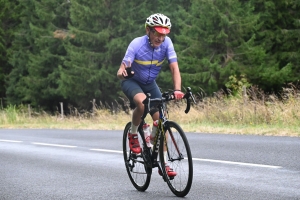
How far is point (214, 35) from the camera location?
40.1m

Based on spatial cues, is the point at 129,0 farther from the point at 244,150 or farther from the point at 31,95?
the point at 244,150

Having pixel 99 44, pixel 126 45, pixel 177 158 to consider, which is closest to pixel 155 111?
pixel 177 158

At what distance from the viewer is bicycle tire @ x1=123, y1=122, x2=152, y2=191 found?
25.7 ft

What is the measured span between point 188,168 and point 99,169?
356 cm

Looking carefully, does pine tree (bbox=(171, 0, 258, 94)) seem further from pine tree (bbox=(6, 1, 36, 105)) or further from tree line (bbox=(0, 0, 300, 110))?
pine tree (bbox=(6, 1, 36, 105))

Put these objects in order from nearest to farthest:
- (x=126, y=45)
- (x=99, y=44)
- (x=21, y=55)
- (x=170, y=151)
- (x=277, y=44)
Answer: (x=170, y=151) < (x=277, y=44) < (x=126, y=45) < (x=99, y=44) < (x=21, y=55)

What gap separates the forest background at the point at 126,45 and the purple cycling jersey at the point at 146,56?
882 inches

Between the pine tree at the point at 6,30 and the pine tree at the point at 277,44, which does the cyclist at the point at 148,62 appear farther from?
the pine tree at the point at 6,30

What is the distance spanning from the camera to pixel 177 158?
711 cm

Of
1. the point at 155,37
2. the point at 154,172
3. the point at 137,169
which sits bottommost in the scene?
the point at 154,172

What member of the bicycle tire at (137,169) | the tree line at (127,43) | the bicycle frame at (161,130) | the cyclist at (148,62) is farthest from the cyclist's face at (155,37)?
the tree line at (127,43)

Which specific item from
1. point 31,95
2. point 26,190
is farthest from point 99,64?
point 26,190

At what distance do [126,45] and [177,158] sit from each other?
3957 cm

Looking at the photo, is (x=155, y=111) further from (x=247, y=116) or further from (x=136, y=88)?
(x=247, y=116)
